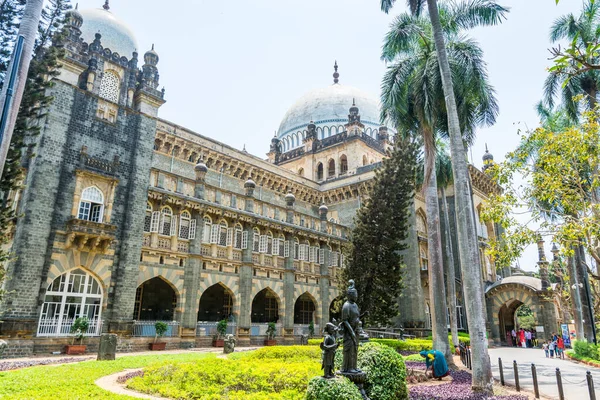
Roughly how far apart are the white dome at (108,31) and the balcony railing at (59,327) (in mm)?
17744

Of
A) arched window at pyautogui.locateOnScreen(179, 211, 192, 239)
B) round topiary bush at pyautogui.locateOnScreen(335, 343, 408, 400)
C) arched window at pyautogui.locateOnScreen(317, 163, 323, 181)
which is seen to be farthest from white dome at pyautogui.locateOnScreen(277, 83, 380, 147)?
round topiary bush at pyautogui.locateOnScreen(335, 343, 408, 400)

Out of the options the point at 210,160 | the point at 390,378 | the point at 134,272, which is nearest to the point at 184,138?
the point at 210,160

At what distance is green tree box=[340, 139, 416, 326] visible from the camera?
24.0m

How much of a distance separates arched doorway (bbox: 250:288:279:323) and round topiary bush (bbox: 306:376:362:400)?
2411 centimetres

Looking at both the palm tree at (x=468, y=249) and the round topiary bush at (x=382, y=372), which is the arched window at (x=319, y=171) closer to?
the palm tree at (x=468, y=249)

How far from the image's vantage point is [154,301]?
85.2ft

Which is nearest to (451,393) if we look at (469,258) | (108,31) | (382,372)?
(382,372)

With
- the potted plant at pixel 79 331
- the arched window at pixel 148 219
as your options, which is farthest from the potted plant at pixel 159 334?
the arched window at pixel 148 219

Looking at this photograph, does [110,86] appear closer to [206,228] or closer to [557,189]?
[206,228]

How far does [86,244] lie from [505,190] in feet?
63.7

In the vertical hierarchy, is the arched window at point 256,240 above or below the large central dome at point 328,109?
below

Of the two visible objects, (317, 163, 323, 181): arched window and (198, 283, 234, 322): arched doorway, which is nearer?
(198, 283, 234, 322): arched doorway

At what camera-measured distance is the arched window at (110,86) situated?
75.9ft

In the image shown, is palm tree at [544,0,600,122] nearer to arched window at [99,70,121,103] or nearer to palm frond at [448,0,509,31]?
palm frond at [448,0,509,31]
